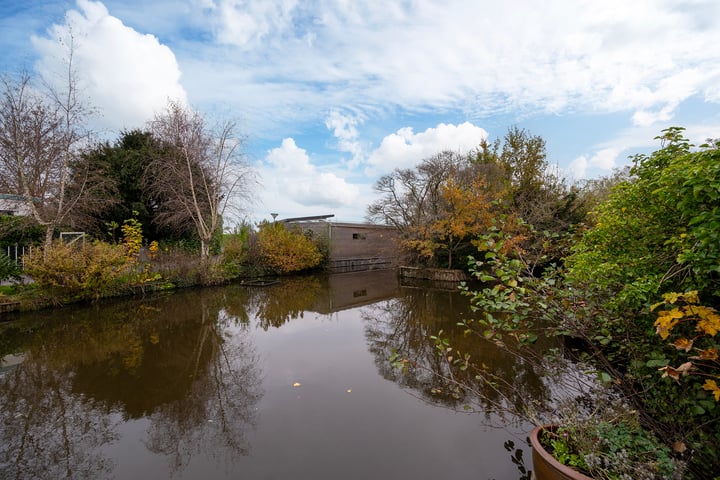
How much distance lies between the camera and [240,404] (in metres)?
3.90

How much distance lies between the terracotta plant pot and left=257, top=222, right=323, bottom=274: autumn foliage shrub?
1417 cm

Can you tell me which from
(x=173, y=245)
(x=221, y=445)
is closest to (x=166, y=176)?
(x=173, y=245)

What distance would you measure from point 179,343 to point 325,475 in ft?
14.7

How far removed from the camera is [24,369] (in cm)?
493

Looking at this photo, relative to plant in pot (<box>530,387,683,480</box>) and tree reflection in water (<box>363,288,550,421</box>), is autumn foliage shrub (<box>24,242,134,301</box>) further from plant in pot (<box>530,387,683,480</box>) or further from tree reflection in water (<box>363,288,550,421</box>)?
plant in pot (<box>530,387,683,480</box>)

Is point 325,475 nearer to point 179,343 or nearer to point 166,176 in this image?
point 179,343

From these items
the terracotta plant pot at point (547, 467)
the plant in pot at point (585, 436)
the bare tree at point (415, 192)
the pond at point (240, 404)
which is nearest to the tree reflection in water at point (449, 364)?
the pond at point (240, 404)

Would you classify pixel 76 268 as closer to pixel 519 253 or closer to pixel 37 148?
pixel 37 148

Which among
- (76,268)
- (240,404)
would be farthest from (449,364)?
(76,268)

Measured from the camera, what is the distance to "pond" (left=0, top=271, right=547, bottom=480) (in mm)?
2857

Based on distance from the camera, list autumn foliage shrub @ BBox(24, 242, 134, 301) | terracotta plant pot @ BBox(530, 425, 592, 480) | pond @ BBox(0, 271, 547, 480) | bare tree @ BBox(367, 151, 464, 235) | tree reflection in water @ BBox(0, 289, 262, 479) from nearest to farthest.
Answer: terracotta plant pot @ BBox(530, 425, 592, 480) → pond @ BBox(0, 271, 547, 480) → tree reflection in water @ BBox(0, 289, 262, 479) → autumn foliage shrub @ BBox(24, 242, 134, 301) → bare tree @ BBox(367, 151, 464, 235)

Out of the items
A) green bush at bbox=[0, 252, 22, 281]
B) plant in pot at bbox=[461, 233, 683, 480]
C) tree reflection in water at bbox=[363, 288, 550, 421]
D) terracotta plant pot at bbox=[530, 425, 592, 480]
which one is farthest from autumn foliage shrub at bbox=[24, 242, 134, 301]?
terracotta plant pot at bbox=[530, 425, 592, 480]

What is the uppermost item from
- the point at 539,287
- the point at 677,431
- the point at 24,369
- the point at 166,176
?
the point at 166,176

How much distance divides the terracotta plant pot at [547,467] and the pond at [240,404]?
53 centimetres
